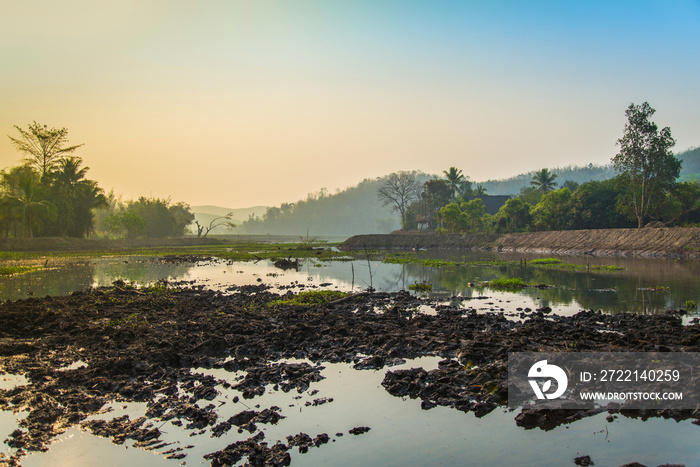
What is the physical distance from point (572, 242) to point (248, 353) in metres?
45.6

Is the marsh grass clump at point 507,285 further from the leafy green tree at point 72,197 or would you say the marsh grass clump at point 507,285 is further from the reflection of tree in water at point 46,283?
the leafy green tree at point 72,197

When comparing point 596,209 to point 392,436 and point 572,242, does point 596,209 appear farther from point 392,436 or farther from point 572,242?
point 392,436

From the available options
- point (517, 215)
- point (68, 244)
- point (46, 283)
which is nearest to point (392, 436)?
point (46, 283)

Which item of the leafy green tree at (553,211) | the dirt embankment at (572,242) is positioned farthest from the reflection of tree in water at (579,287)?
the leafy green tree at (553,211)

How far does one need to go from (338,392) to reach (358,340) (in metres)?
3.00

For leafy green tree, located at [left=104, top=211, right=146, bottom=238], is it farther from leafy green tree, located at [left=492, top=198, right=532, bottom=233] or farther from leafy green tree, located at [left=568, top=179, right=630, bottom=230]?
leafy green tree, located at [left=568, top=179, right=630, bottom=230]

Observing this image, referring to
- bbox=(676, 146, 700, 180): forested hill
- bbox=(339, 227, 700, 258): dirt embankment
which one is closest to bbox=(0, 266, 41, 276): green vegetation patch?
bbox=(339, 227, 700, 258): dirt embankment

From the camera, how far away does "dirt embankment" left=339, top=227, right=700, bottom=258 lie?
38.0 m

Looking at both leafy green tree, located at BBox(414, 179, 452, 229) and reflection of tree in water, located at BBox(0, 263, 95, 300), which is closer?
reflection of tree in water, located at BBox(0, 263, 95, 300)

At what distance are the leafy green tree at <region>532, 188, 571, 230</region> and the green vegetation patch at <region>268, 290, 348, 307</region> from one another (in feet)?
147

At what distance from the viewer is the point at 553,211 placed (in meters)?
56.0

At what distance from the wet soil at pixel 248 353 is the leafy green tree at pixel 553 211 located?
4521cm

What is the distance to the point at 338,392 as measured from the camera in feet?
26.5

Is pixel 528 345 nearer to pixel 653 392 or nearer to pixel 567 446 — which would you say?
pixel 653 392
